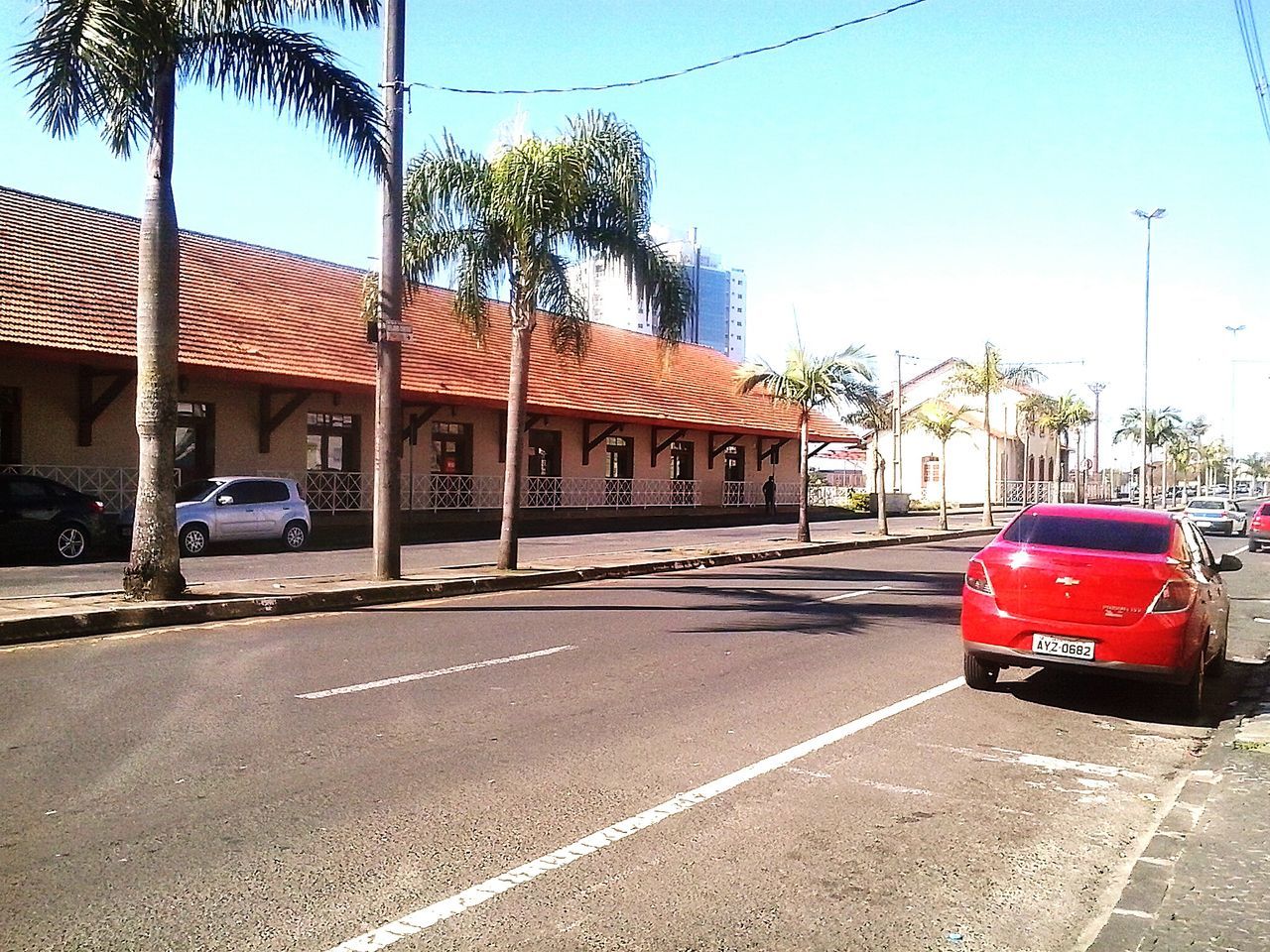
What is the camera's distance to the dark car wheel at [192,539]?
19578mm

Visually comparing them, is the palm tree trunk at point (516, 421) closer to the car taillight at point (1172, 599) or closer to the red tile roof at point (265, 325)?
the red tile roof at point (265, 325)

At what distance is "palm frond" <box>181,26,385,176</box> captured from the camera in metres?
12.7

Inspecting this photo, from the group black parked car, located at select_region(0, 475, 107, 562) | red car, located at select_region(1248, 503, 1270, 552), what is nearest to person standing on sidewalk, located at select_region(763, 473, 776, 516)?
red car, located at select_region(1248, 503, 1270, 552)

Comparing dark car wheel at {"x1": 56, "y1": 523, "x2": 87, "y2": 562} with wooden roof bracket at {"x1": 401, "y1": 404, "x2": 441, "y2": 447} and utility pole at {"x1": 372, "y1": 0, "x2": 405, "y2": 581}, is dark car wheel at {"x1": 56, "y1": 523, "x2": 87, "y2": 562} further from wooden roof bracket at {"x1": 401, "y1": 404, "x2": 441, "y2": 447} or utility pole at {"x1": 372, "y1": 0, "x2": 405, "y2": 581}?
wooden roof bracket at {"x1": 401, "y1": 404, "x2": 441, "y2": 447}

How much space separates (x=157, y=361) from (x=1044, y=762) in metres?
9.81

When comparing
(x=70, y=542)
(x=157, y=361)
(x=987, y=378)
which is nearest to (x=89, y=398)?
(x=70, y=542)

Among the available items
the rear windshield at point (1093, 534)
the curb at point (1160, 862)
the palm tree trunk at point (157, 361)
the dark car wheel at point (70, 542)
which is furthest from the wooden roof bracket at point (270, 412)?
the curb at point (1160, 862)

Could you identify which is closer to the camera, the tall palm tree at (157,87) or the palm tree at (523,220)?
the tall palm tree at (157,87)

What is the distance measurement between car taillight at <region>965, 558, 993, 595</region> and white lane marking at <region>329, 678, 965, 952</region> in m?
1.57

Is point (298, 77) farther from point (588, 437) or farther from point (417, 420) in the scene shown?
→ point (588, 437)

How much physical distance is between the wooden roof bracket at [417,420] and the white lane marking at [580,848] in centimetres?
2279

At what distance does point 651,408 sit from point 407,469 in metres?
9.34

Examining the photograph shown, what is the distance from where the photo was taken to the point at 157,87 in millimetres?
12078

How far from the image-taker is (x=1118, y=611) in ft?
26.1
